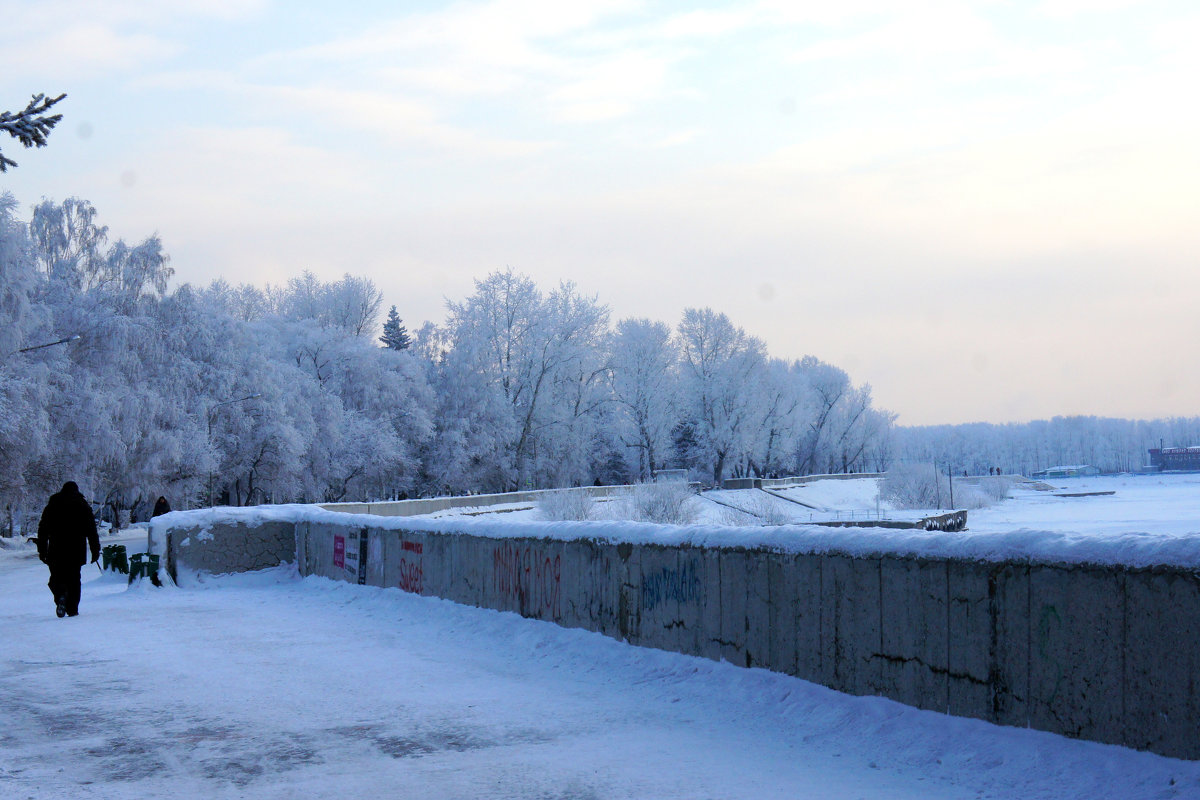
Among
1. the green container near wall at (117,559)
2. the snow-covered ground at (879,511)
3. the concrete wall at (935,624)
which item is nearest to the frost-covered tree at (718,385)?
the snow-covered ground at (879,511)

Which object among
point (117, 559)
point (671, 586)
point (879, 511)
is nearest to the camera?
point (671, 586)

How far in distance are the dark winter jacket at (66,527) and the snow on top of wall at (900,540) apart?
4884mm

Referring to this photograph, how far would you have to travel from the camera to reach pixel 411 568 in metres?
16.4

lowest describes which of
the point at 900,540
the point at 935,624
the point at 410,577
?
the point at 410,577

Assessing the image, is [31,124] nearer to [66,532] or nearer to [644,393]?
[66,532]

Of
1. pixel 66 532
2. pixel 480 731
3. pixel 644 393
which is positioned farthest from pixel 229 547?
pixel 644 393

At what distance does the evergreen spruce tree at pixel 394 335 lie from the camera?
90625mm

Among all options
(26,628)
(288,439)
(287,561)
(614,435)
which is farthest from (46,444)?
(614,435)

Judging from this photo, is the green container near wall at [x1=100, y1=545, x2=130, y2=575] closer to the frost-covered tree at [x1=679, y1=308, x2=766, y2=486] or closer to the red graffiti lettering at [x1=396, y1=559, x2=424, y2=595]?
the red graffiti lettering at [x1=396, y1=559, x2=424, y2=595]

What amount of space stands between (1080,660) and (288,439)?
151ft

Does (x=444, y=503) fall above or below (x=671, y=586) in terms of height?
below

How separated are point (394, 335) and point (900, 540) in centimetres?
8593

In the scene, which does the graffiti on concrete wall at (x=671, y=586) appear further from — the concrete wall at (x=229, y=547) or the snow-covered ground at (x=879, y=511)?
the snow-covered ground at (x=879, y=511)

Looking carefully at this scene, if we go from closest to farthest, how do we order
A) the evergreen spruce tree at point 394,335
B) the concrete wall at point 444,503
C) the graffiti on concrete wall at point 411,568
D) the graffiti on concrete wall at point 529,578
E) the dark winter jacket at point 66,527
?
the graffiti on concrete wall at point 529,578, the dark winter jacket at point 66,527, the graffiti on concrete wall at point 411,568, the concrete wall at point 444,503, the evergreen spruce tree at point 394,335
